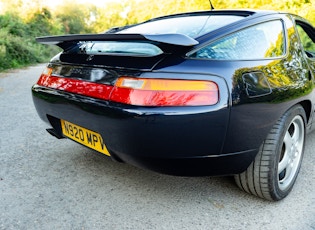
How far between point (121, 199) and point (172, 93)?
0.91 m

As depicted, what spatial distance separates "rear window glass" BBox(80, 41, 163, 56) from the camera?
1.94 m

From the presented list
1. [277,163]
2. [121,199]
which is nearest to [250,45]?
[277,163]

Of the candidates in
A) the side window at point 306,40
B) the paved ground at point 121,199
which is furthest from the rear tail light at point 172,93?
the side window at point 306,40

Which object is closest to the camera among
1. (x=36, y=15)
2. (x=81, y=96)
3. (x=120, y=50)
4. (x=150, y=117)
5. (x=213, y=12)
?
(x=150, y=117)

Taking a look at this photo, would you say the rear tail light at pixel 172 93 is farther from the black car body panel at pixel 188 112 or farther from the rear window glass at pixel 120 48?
the rear window glass at pixel 120 48

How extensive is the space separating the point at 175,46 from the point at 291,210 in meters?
1.32

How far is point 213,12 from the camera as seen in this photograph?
2602 millimetres

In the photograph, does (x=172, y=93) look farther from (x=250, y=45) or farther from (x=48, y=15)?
(x=48, y=15)

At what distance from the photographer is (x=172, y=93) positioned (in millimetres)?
1700

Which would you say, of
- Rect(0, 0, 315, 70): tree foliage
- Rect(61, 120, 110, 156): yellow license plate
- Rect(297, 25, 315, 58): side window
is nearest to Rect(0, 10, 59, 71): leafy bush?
Rect(0, 0, 315, 70): tree foliage

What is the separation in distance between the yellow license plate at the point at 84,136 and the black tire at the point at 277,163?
3.08ft

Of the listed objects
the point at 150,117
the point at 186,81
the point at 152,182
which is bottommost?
the point at 152,182

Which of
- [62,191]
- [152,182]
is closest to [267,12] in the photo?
[152,182]

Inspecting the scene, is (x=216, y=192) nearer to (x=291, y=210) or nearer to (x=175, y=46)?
(x=291, y=210)
